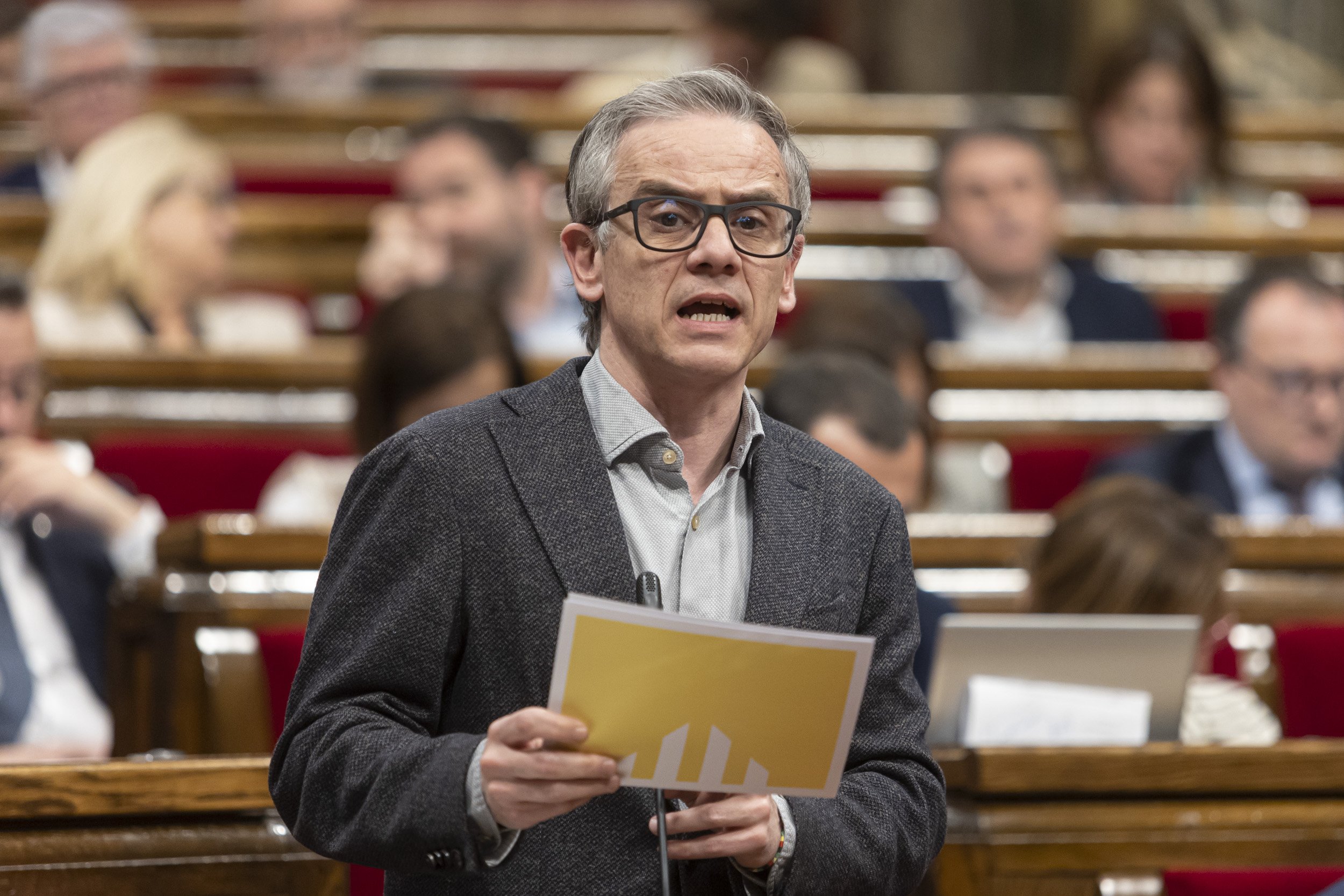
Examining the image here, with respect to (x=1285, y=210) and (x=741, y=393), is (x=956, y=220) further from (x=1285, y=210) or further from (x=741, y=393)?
(x=741, y=393)

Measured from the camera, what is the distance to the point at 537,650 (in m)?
0.92

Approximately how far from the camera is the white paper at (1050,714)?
138 cm

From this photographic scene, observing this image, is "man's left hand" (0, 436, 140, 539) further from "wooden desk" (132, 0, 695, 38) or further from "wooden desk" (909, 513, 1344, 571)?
"wooden desk" (132, 0, 695, 38)

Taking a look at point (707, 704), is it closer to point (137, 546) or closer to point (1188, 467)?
point (137, 546)

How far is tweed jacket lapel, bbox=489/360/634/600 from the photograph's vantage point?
921 millimetres

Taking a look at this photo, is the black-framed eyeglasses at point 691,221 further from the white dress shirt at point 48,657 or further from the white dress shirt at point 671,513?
the white dress shirt at point 48,657

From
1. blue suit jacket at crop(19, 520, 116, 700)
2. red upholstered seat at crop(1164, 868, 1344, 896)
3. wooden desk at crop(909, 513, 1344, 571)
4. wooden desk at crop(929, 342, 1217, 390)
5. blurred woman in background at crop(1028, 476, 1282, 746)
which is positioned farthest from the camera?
wooden desk at crop(929, 342, 1217, 390)

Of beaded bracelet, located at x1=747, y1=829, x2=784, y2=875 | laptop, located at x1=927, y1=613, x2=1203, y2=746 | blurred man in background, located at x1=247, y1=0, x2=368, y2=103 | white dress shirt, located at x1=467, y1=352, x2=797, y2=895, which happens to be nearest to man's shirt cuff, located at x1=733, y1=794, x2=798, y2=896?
beaded bracelet, located at x1=747, y1=829, x2=784, y2=875

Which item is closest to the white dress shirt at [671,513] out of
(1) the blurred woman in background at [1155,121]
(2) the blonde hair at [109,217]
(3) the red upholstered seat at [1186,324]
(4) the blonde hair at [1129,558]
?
(4) the blonde hair at [1129,558]

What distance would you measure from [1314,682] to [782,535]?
1.04 metres

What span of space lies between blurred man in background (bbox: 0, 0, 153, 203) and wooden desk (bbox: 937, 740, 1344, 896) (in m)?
2.38

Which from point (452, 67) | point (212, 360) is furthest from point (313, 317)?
point (452, 67)

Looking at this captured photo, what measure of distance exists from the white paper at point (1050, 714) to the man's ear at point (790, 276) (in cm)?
47

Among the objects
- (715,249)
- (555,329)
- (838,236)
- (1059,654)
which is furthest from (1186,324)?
(715,249)
